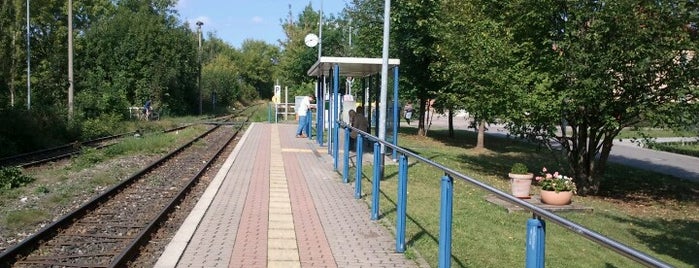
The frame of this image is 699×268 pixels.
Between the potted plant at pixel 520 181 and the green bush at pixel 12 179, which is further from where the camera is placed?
the green bush at pixel 12 179

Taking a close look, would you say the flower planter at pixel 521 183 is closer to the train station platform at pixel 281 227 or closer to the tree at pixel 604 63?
the tree at pixel 604 63

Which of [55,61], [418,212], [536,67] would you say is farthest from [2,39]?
[418,212]

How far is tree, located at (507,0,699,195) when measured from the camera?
477 inches

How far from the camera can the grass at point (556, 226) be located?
680 cm

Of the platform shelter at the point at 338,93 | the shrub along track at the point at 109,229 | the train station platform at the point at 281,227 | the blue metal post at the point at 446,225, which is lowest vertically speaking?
the shrub along track at the point at 109,229

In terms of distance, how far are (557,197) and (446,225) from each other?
6190 mm

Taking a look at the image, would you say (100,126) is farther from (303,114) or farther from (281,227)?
(281,227)

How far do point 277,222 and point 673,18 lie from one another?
865cm

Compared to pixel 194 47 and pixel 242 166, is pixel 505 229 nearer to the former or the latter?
pixel 242 166

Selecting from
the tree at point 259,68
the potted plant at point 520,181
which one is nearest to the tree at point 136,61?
the potted plant at point 520,181

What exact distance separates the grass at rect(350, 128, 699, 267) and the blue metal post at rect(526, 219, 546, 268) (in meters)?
1.13

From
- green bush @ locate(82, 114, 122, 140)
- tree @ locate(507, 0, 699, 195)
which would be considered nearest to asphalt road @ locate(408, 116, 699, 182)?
tree @ locate(507, 0, 699, 195)

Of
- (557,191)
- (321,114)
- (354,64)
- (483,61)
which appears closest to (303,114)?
(321,114)

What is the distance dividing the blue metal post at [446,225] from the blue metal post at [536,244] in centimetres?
178
